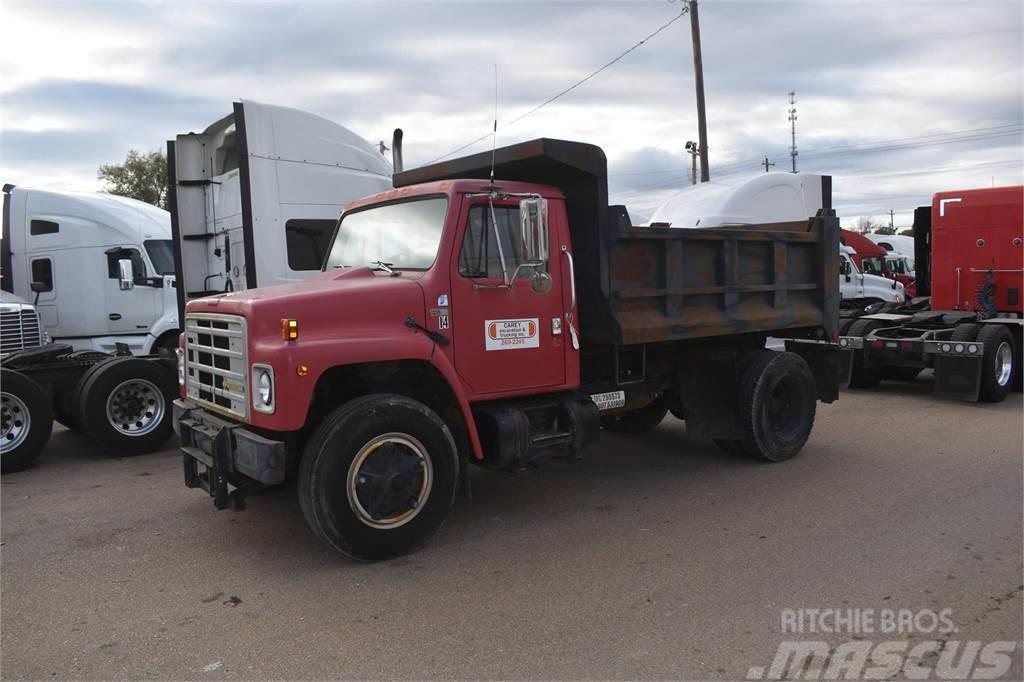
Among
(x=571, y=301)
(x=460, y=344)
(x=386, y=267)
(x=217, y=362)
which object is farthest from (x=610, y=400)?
(x=217, y=362)

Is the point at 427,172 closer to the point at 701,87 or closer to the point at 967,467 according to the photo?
the point at 967,467

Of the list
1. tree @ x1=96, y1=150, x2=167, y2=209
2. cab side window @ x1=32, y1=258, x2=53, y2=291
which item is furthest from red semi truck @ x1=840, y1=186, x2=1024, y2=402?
tree @ x1=96, y1=150, x2=167, y2=209

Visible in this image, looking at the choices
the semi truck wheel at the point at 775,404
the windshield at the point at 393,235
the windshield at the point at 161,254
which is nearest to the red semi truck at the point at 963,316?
the semi truck wheel at the point at 775,404

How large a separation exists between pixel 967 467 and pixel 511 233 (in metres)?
4.77

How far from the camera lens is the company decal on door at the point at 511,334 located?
18.3ft

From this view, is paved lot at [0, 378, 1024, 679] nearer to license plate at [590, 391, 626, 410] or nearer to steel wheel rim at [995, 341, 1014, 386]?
license plate at [590, 391, 626, 410]

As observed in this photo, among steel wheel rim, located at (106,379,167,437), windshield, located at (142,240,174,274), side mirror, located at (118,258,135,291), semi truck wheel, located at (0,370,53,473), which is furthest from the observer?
windshield, located at (142,240,174,274)

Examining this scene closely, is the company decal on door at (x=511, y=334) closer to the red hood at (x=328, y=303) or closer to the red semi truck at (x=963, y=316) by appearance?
the red hood at (x=328, y=303)

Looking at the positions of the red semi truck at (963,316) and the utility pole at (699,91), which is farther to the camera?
the utility pole at (699,91)

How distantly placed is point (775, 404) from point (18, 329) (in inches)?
345

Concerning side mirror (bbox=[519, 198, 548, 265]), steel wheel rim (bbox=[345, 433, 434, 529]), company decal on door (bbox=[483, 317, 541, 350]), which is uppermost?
side mirror (bbox=[519, 198, 548, 265])

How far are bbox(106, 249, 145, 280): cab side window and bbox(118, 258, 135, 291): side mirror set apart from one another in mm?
97

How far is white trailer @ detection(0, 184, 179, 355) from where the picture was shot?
11.5 m

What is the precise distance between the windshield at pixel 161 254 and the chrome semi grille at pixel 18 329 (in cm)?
226
